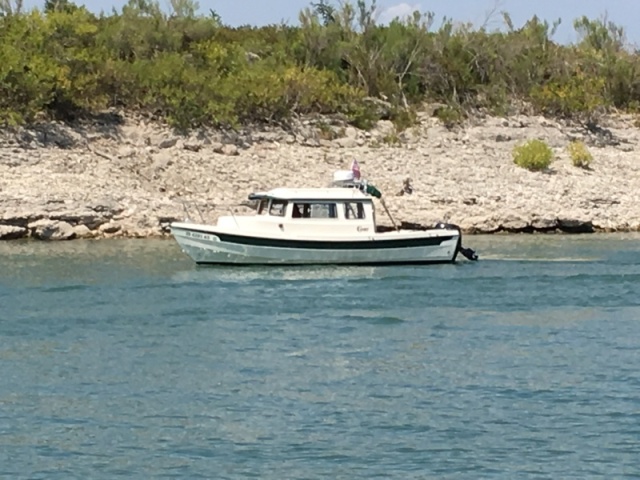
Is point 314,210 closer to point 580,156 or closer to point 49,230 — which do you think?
point 49,230

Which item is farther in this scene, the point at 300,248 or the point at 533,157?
the point at 533,157

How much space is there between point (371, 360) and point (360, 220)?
11.1m

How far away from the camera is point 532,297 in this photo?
89.2 feet

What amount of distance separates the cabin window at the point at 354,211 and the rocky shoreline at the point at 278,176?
7.08 meters

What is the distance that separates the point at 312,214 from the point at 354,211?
2.97ft

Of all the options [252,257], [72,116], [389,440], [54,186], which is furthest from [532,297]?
[72,116]

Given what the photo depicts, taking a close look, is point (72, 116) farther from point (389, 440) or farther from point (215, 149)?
point (389, 440)

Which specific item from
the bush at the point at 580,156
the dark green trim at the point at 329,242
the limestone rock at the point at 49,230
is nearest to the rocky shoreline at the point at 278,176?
the limestone rock at the point at 49,230

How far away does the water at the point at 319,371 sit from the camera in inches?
617

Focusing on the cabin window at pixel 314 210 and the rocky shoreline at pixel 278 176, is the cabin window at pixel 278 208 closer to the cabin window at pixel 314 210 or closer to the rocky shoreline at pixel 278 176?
the cabin window at pixel 314 210

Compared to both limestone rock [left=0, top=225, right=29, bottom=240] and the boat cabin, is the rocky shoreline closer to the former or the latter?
limestone rock [left=0, top=225, right=29, bottom=240]

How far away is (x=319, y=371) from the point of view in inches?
786

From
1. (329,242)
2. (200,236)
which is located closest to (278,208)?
(329,242)

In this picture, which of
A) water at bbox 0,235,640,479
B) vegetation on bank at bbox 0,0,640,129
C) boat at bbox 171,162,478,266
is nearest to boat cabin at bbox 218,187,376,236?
boat at bbox 171,162,478,266
